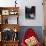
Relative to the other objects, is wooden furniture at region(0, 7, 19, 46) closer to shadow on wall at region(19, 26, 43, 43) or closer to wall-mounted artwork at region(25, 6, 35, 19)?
shadow on wall at region(19, 26, 43, 43)

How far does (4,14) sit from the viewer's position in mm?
4977

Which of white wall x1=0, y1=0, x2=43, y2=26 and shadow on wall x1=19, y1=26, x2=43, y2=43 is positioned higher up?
white wall x1=0, y1=0, x2=43, y2=26

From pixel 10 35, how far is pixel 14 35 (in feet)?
0.41

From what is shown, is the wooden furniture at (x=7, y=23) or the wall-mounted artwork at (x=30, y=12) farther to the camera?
the wall-mounted artwork at (x=30, y=12)

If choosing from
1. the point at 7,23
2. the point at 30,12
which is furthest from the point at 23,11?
the point at 7,23

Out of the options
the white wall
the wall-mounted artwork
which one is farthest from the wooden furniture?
the wall-mounted artwork

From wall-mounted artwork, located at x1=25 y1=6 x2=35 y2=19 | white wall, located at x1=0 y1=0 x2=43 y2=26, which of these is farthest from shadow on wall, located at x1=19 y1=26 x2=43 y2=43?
wall-mounted artwork, located at x1=25 y1=6 x2=35 y2=19

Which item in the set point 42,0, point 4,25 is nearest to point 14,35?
point 4,25

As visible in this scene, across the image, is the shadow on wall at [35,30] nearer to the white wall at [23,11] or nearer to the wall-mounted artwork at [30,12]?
the white wall at [23,11]

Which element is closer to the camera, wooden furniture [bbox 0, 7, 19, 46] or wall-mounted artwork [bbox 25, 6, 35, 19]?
wooden furniture [bbox 0, 7, 19, 46]

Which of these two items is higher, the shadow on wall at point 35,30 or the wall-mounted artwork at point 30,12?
the wall-mounted artwork at point 30,12

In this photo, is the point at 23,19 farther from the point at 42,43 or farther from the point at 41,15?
the point at 42,43

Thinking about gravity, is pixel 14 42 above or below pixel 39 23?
below

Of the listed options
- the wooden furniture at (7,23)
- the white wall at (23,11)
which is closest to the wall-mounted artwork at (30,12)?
the white wall at (23,11)
